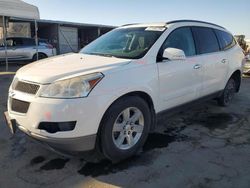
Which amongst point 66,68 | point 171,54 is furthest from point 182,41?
point 66,68

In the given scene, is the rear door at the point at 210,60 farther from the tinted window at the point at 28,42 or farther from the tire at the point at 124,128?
the tinted window at the point at 28,42

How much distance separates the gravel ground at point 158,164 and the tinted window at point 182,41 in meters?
1.31

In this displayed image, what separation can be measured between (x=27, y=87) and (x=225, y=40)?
4203mm

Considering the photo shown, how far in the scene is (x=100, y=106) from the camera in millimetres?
3129

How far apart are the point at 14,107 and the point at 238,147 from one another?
3.04m

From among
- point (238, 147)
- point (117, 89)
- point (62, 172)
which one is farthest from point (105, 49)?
point (238, 147)

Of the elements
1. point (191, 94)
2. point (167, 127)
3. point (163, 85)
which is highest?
point (163, 85)

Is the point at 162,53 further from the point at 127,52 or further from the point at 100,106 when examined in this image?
the point at 100,106

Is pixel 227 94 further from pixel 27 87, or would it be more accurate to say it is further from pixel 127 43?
pixel 27 87

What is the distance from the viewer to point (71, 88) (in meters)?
3.07

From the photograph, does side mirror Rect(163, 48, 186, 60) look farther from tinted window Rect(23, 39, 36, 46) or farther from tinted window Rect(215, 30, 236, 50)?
tinted window Rect(23, 39, 36, 46)

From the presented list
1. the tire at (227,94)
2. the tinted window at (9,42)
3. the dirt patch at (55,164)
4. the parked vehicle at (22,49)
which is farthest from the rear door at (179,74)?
the tinted window at (9,42)

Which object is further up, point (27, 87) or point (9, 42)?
point (27, 87)

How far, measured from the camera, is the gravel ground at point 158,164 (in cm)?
314
